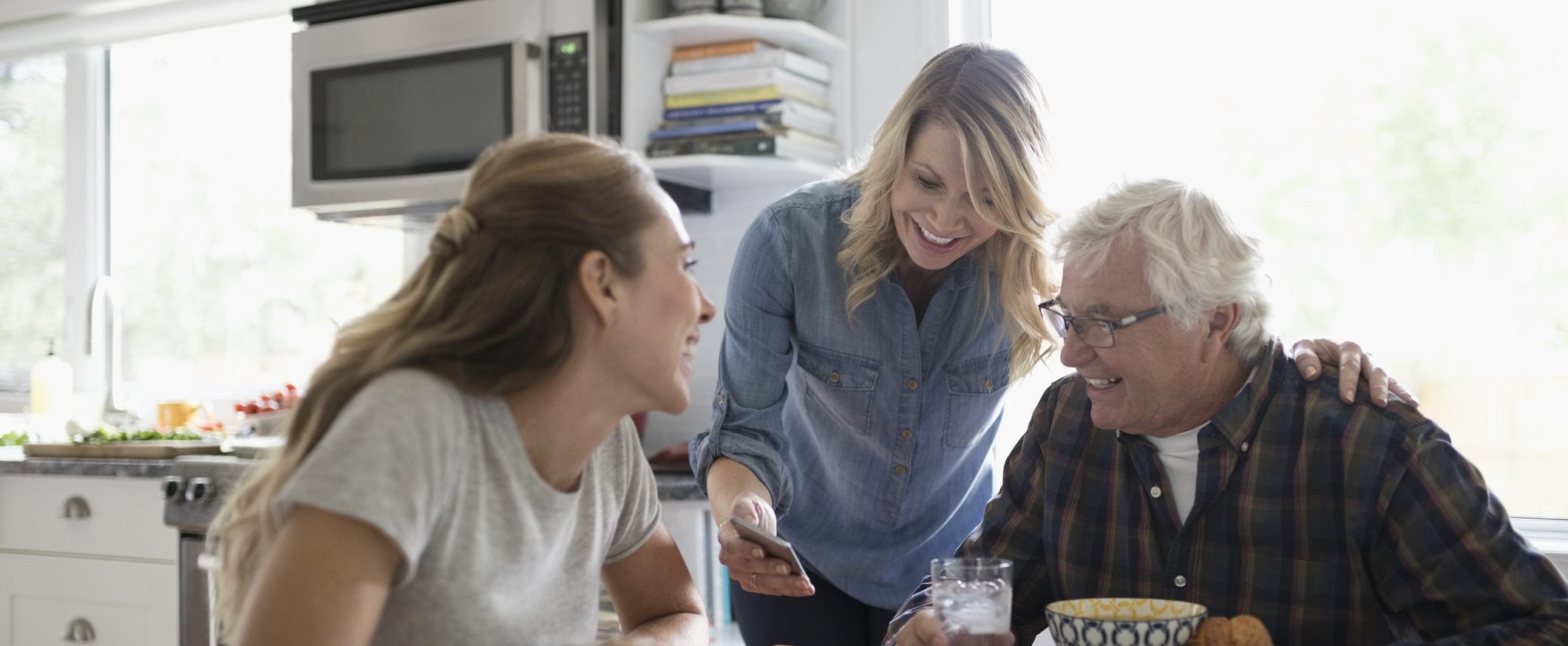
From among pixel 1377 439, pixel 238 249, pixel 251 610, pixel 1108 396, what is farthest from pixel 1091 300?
pixel 238 249

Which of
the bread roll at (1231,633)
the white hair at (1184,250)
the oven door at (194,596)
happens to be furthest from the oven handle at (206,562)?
the bread roll at (1231,633)

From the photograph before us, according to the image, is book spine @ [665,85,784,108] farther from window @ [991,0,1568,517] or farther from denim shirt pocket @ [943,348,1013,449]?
denim shirt pocket @ [943,348,1013,449]

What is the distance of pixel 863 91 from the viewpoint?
3281 millimetres

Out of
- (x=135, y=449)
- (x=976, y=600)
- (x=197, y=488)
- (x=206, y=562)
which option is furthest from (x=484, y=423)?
(x=135, y=449)

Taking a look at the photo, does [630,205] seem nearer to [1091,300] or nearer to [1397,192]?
[1091,300]

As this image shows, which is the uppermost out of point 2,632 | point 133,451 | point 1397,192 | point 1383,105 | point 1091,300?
point 1383,105

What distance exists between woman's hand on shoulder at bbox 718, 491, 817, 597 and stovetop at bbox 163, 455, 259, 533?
1783 mm

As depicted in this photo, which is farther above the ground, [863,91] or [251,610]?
[863,91]

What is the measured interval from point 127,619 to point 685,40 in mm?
2043

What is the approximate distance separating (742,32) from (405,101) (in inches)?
36.7

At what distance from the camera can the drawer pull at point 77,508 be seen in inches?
135

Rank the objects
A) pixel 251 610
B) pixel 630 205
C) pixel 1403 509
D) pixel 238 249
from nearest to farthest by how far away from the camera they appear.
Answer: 1. pixel 251 610
2. pixel 630 205
3. pixel 1403 509
4. pixel 238 249

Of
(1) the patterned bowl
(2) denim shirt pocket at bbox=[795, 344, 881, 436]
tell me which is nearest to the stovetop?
(2) denim shirt pocket at bbox=[795, 344, 881, 436]

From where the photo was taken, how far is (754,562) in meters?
1.55
